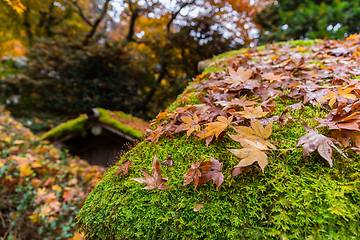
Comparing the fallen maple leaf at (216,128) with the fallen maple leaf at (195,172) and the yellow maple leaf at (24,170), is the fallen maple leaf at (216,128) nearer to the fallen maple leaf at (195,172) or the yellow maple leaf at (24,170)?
the fallen maple leaf at (195,172)

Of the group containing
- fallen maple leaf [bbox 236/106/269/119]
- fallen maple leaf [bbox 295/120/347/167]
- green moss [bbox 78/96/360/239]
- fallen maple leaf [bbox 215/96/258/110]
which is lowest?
green moss [bbox 78/96/360/239]

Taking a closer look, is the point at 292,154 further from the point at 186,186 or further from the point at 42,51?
the point at 42,51

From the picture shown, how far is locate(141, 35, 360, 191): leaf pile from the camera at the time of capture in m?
0.83

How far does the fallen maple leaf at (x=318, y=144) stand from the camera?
2.56 feet

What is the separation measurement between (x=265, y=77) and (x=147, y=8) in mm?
8184

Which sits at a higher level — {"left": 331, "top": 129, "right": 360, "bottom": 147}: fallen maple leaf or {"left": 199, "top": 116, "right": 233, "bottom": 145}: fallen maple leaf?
{"left": 199, "top": 116, "right": 233, "bottom": 145}: fallen maple leaf

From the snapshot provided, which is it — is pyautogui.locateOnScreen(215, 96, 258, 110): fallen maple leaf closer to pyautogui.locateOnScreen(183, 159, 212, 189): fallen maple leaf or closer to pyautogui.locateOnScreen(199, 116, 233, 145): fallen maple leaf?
pyautogui.locateOnScreen(199, 116, 233, 145): fallen maple leaf

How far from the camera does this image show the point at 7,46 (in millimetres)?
10805

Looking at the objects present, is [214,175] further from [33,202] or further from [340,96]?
[33,202]

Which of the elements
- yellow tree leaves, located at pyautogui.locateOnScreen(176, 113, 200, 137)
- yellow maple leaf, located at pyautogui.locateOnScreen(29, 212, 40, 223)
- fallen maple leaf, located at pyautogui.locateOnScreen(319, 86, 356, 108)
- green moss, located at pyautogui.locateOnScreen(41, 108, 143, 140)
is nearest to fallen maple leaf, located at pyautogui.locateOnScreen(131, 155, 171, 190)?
yellow tree leaves, located at pyautogui.locateOnScreen(176, 113, 200, 137)

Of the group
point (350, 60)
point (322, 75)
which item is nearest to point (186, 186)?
point (322, 75)

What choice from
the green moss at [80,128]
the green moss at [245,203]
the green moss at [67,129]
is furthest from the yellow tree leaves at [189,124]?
the green moss at [67,129]

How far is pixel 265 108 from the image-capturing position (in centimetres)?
118

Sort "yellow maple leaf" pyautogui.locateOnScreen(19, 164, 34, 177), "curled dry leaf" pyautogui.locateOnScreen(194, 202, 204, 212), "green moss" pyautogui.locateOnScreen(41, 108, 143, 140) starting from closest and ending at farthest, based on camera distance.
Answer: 1. "curled dry leaf" pyautogui.locateOnScreen(194, 202, 204, 212)
2. "yellow maple leaf" pyautogui.locateOnScreen(19, 164, 34, 177)
3. "green moss" pyautogui.locateOnScreen(41, 108, 143, 140)
